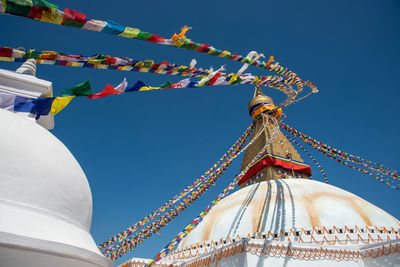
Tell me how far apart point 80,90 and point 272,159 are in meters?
6.99

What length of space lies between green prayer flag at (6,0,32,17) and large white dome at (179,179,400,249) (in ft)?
16.8

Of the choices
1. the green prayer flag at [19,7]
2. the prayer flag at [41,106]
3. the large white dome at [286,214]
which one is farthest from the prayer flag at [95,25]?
the large white dome at [286,214]

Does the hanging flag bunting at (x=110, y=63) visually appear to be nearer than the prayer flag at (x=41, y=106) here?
No

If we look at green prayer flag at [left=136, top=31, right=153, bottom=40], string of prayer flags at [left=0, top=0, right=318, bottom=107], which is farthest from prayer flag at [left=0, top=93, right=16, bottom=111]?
green prayer flag at [left=136, top=31, right=153, bottom=40]

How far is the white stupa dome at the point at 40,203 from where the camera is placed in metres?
1.68

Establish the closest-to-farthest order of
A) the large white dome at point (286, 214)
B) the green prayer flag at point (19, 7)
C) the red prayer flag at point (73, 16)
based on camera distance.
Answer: the green prayer flag at point (19, 7), the red prayer flag at point (73, 16), the large white dome at point (286, 214)

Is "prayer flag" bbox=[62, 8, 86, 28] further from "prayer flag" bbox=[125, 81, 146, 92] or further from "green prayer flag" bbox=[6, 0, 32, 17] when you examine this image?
"prayer flag" bbox=[125, 81, 146, 92]

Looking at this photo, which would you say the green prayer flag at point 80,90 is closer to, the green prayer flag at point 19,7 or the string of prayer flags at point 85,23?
the string of prayer flags at point 85,23

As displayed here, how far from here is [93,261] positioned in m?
1.96

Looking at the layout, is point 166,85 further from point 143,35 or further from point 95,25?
point 95,25

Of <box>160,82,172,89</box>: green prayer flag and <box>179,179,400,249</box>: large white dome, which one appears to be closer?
<box>160,82,172,89</box>: green prayer flag

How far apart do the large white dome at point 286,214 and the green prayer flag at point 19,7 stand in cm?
512

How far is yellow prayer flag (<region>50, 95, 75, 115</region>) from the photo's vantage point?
289cm

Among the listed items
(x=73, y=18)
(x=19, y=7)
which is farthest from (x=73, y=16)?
(x=19, y=7)
